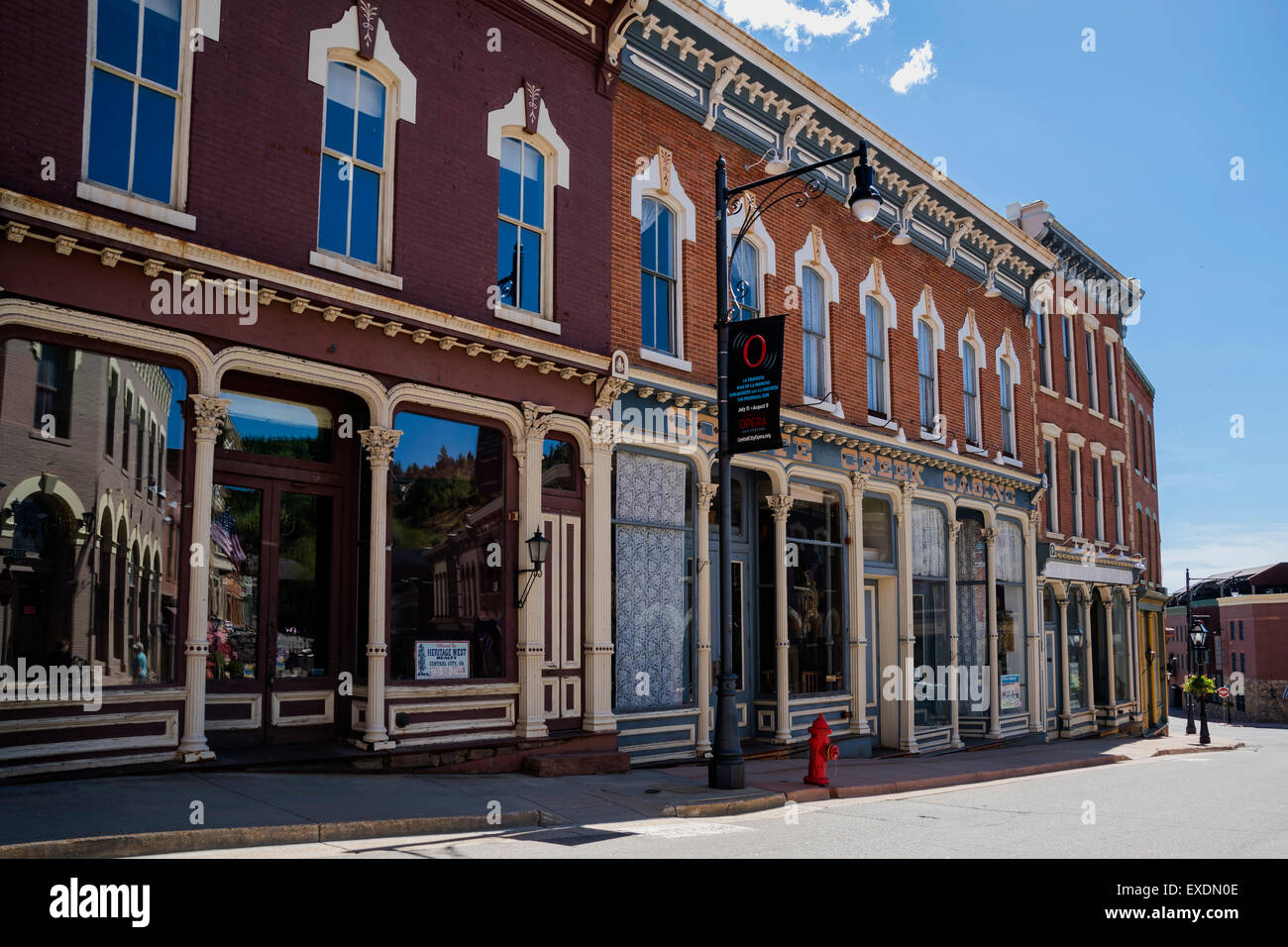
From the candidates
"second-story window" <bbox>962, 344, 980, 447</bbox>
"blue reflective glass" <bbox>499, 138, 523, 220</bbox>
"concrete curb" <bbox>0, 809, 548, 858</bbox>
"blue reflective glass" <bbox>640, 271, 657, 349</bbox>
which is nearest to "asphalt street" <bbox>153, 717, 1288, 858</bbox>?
"concrete curb" <bbox>0, 809, 548, 858</bbox>

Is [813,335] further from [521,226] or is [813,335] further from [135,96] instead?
[135,96]

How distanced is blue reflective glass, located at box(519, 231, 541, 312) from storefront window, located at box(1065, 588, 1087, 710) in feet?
63.6

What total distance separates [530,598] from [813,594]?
22.5 feet

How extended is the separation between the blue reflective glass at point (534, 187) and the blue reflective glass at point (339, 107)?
2.61m

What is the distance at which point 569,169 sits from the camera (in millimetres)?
14555

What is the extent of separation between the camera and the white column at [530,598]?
12992 mm

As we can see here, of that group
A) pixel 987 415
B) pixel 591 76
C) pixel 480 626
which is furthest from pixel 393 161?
pixel 987 415

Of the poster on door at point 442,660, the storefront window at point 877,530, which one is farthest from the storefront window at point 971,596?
the poster on door at point 442,660

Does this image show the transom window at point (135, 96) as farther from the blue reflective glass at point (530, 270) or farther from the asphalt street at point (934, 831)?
the asphalt street at point (934, 831)

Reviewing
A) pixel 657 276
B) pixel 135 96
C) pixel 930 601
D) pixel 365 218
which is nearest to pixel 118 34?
pixel 135 96

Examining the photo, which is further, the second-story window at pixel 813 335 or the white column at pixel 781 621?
the second-story window at pixel 813 335

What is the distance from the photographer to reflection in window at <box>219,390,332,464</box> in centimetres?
1131

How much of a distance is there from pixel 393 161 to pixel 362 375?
2.63 metres

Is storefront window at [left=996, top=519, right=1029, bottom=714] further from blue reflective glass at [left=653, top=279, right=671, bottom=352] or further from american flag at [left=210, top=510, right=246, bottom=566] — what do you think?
american flag at [left=210, top=510, right=246, bottom=566]
